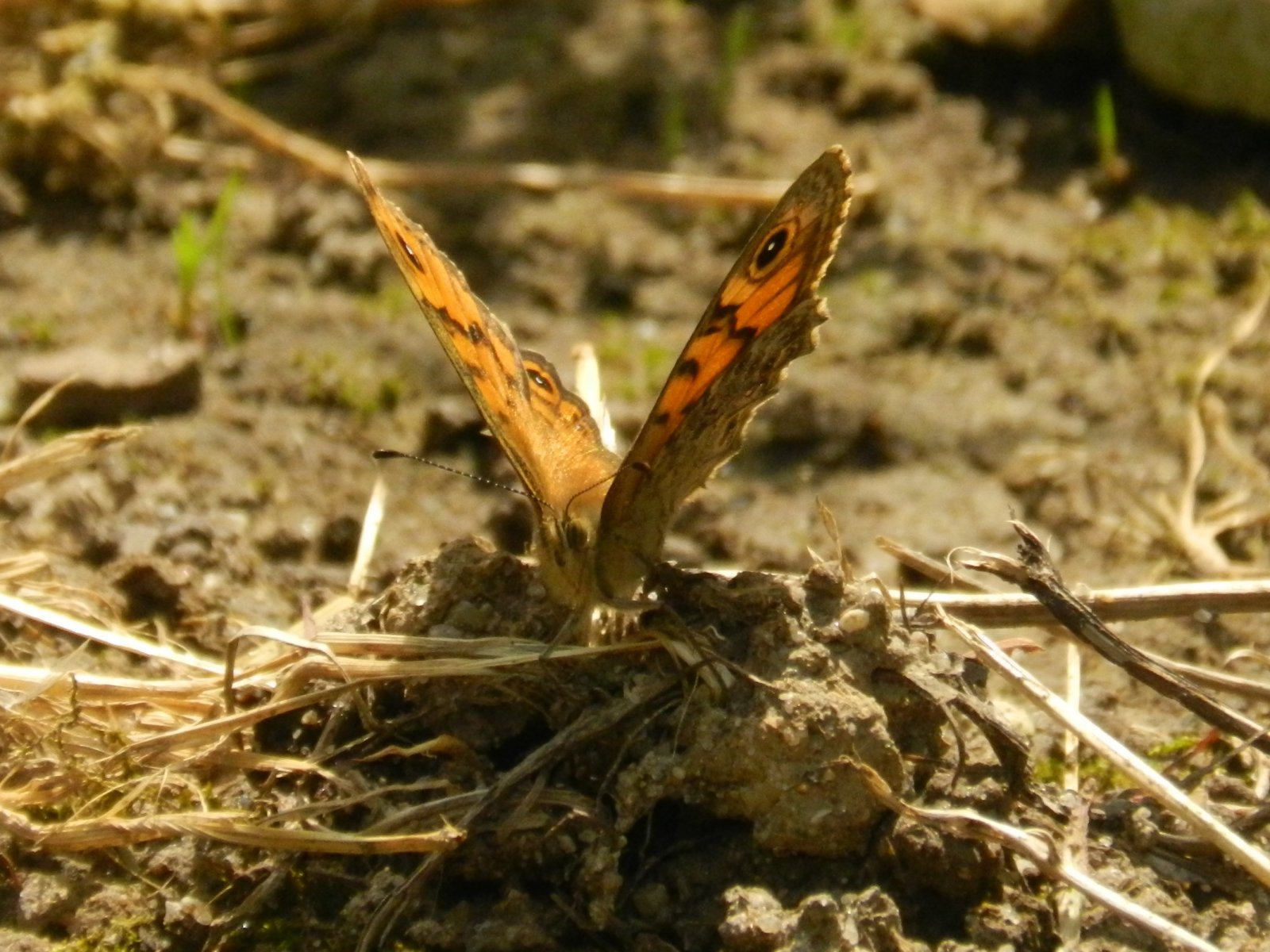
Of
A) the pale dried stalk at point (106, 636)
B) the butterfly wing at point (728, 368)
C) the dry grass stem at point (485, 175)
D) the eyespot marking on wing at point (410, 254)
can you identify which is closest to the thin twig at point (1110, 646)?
the butterfly wing at point (728, 368)

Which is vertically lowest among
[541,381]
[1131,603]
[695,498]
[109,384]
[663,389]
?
[109,384]

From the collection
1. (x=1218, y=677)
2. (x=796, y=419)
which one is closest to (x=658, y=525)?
(x=1218, y=677)

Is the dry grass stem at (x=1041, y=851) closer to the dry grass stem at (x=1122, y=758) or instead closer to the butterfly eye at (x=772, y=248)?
the dry grass stem at (x=1122, y=758)

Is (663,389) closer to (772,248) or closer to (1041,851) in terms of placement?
(772,248)

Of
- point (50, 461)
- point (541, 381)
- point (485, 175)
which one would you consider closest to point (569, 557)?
point (541, 381)

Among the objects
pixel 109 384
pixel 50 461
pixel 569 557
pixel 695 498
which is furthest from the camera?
pixel 109 384

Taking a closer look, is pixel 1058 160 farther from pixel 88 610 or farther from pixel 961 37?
pixel 88 610
